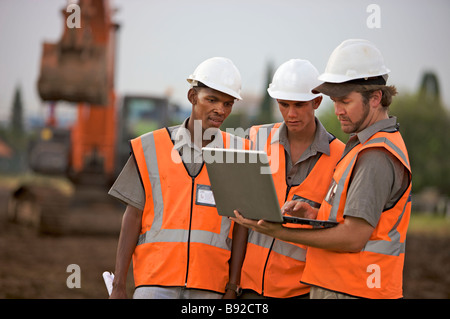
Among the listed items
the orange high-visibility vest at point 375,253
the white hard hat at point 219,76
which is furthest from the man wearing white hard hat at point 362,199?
the white hard hat at point 219,76

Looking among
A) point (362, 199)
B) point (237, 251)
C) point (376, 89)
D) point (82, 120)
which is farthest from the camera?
point (82, 120)

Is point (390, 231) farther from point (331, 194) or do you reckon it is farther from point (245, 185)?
point (245, 185)

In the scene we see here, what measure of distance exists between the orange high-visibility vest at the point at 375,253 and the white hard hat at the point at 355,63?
33cm

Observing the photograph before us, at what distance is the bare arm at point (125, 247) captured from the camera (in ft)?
11.5

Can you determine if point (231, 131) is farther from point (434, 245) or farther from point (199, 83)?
point (434, 245)

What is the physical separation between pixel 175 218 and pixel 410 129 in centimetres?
3900

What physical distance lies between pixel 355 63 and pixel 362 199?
0.73 meters

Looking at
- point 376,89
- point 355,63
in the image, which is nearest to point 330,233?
point 376,89

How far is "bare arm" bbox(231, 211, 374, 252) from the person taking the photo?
2.90 meters

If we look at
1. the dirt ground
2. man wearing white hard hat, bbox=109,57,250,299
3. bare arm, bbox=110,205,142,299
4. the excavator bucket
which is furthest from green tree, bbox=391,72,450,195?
bare arm, bbox=110,205,142,299

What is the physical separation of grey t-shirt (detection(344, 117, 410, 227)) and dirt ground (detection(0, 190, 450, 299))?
19.7ft

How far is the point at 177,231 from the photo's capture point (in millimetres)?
3473

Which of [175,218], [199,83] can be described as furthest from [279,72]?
[175,218]

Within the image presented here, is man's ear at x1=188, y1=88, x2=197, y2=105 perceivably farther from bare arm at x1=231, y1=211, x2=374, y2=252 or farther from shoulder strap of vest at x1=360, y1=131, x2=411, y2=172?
shoulder strap of vest at x1=360, y1=131, x2=411, y2=172
